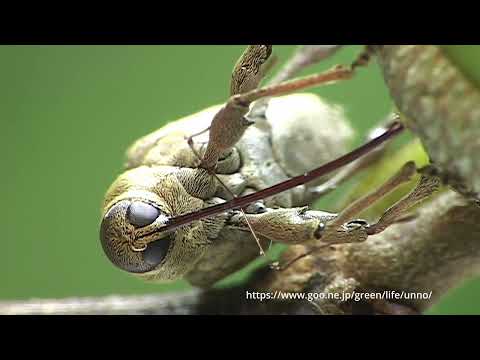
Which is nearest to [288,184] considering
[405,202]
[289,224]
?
[289,224]

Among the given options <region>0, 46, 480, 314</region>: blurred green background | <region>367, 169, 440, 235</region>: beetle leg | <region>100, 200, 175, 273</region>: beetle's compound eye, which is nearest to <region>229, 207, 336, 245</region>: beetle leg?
<region>367, 169, 440, 235</region>: beetle leg

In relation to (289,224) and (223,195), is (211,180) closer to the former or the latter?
(223,195)

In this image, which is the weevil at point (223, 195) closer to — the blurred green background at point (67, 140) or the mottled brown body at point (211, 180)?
the mottled brown body at point (211, 180)

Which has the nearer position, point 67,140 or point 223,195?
point 223,195

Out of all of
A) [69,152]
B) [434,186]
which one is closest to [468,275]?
[434,186]
